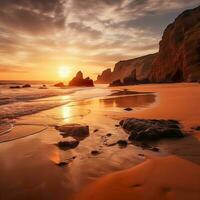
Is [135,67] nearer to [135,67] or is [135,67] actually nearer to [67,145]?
[135,67]

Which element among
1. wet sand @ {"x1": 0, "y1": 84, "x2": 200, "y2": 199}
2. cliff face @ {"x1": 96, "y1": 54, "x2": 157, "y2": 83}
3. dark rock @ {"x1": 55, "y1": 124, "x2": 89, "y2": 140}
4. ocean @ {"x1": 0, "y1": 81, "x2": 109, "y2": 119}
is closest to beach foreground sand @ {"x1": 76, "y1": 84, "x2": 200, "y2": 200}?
wet sand @ {"x1": 0, "y1": 84, "x2": 200, "y2": 199}

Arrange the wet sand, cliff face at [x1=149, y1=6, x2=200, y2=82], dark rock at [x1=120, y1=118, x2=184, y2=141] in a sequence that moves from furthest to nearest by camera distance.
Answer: cliff face at [x1=149, y1=6, x2=200, y2=82] → dark rock at [x1=120, y1=118, x2=184, y2=141] → the wet sand

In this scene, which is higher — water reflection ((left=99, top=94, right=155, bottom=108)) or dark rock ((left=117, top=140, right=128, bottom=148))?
dark rock ((left=117, top=140, right=128, bottom=148))

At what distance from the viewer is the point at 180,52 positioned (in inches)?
2029

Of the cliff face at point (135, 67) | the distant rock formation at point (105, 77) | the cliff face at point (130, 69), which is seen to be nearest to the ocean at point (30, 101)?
the cliff face at point (130, 69)

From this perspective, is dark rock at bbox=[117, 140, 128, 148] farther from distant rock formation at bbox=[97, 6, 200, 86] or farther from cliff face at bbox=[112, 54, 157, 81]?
cliff face at bbox=[112, 54, 157, 81]

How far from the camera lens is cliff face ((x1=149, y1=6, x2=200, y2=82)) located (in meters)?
45.4

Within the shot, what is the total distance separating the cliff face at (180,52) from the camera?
149 ft

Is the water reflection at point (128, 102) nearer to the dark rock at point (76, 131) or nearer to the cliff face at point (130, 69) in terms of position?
the dark rock at point (76, 131)

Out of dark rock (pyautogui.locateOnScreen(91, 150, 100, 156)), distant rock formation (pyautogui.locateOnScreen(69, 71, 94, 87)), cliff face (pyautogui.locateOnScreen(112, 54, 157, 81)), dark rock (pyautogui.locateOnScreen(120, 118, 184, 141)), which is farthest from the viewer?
cliff face (pyautogui.locateOnScreen(112, 54, 157, 81))

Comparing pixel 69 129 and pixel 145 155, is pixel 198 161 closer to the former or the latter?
pixel 145 155

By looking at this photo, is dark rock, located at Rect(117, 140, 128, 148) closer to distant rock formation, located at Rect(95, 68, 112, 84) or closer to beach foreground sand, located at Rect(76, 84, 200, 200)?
beach foreground sand, located at Rect(76, 84, 200, 200)

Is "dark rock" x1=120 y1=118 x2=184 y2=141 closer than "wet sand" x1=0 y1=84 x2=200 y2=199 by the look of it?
No

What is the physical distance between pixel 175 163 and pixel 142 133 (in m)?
1.88
